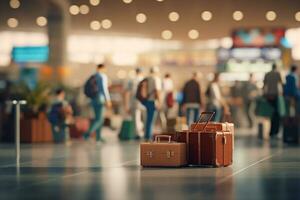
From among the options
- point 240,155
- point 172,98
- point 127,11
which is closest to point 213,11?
point 127,11

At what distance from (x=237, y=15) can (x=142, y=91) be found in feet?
72.2

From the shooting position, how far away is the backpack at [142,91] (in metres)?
22.9

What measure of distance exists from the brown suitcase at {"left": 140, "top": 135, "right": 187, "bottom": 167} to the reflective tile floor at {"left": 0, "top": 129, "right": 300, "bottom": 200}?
208 mm

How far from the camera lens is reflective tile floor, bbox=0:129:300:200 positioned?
9591mm

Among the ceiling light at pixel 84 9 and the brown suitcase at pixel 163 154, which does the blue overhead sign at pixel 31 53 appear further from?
the brown suitcase at pixel 163 154

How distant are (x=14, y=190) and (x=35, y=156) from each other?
682cm

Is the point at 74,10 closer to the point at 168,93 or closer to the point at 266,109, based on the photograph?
the point at 168,93

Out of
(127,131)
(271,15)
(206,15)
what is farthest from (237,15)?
(127,131)

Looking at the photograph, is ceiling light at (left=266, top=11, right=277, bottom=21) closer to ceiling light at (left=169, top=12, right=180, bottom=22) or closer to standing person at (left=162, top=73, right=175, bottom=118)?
ceiling light at (left=169, top=12, right=180, bottom=22)

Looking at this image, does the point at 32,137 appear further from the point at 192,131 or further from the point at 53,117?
the point at 192,131

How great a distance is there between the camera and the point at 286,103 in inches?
930

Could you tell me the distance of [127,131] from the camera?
2464 centimetres

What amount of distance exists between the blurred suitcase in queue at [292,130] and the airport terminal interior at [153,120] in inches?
0.9

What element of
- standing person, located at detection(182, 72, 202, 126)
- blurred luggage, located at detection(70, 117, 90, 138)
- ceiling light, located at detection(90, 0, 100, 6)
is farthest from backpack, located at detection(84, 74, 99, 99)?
ceiling light, located at detection(90, 0, 100, 6)
